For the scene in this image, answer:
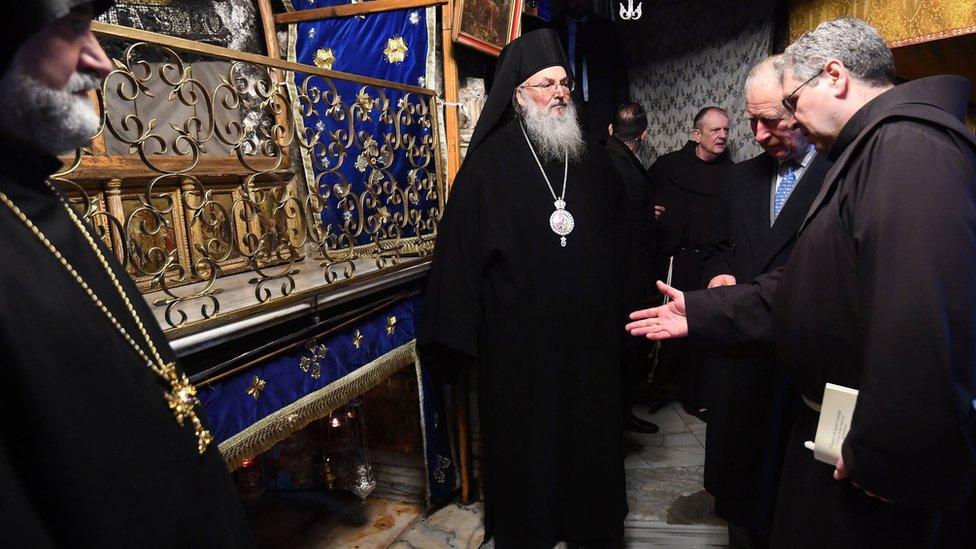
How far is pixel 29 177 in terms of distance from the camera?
89cm

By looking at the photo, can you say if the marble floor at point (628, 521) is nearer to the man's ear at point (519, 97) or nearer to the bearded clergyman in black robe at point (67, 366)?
the man's ear at point (519, 97)

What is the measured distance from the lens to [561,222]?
264cm

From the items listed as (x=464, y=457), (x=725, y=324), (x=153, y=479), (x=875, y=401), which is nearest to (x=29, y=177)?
(x=153, y=479)

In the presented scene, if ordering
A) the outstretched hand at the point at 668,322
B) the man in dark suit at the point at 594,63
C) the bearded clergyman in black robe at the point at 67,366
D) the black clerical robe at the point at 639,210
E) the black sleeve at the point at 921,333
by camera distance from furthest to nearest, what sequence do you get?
the man in dark suit at the point at 594,63, the black clerical robe at the point at 639,210, the outstretched hand at the point at 668,322, the black sleeve at the point at 921,333, the bearded clergyman in black robe at the point at 67,366

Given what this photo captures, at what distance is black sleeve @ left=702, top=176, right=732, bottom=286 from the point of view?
281 cm

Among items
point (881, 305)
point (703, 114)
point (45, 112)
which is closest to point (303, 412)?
point (45, 112)

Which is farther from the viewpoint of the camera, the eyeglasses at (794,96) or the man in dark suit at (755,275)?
the man in dark suit at (755,275)

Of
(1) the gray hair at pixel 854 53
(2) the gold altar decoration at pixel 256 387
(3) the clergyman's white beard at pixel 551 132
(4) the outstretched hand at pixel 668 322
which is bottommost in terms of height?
(2) the gold altar decoration at pixel 256 387

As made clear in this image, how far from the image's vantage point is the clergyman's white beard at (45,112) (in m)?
0.79

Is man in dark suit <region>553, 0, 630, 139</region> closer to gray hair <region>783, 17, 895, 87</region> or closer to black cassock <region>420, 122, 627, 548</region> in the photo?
black cassock <region>420, 122, 627, 548</region>

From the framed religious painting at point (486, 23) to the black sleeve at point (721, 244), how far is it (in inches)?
58.6

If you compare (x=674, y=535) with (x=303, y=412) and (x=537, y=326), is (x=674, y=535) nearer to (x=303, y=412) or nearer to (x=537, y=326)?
(x=537, y=326)

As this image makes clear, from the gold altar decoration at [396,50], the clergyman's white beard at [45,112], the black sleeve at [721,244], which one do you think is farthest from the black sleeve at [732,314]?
the gold altar decoration at [396,50]

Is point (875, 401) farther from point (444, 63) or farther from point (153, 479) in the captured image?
point (444, 63)
